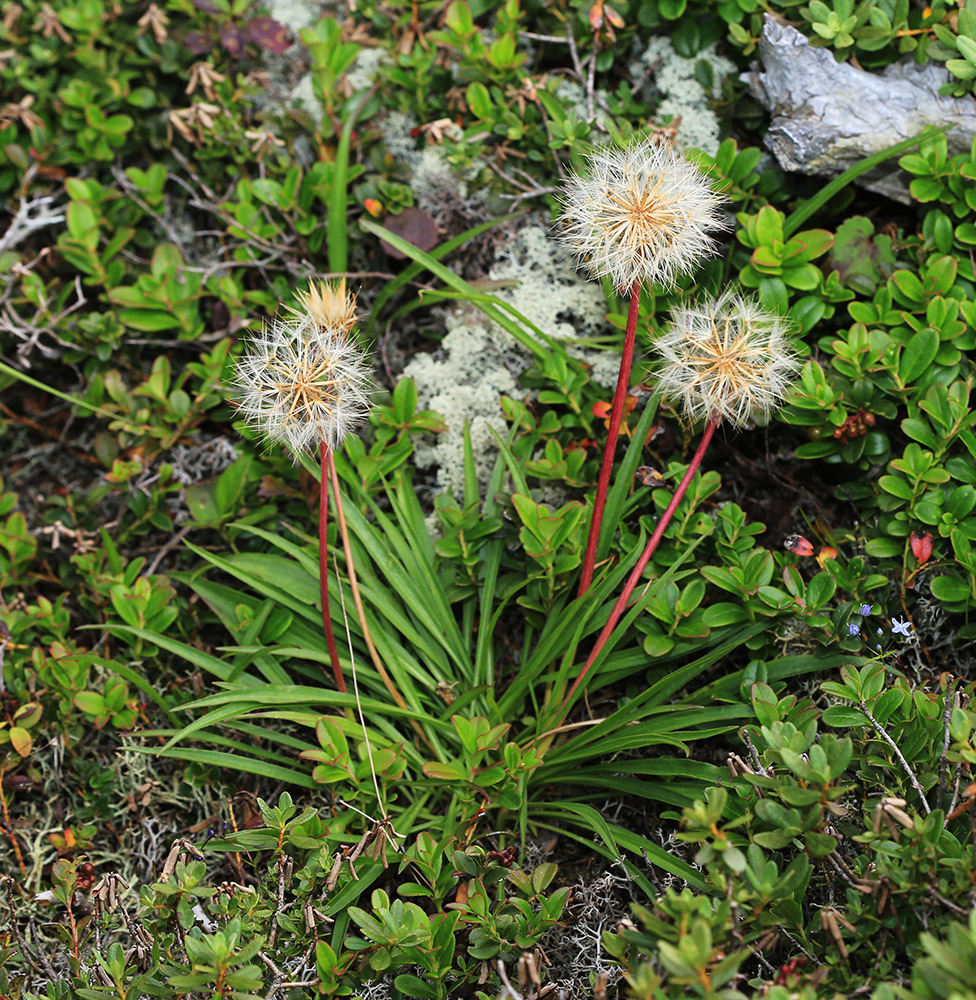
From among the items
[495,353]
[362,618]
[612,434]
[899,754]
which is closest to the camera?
[899,754]

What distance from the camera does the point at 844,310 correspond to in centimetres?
266

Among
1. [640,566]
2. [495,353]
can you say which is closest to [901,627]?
[640,566]

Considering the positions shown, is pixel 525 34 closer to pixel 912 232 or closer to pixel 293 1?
pixel 293 1

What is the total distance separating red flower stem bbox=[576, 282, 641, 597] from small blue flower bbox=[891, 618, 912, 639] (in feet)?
2.51

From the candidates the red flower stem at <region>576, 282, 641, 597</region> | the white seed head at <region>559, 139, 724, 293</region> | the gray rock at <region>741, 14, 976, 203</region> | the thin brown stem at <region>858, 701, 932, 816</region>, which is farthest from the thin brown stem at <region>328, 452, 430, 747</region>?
the gray rock at <region>741, 14, 976, 203</region>

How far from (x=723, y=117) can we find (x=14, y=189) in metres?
2.89

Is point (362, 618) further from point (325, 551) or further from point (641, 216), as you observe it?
point (641, 216)

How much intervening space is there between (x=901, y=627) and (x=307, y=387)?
1555 millimetres

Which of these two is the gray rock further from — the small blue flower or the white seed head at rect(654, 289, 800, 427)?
the small blue flower

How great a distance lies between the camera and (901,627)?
6.98 feet

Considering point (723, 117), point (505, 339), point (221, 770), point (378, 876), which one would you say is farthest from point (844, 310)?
point (221, 770)

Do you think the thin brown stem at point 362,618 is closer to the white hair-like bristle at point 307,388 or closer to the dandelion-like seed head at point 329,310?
the white hair-like bristle at point 307,388

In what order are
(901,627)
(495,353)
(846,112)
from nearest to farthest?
(901,627)
(846,112)
(495,353)

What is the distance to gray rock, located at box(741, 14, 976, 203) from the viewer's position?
265cm
